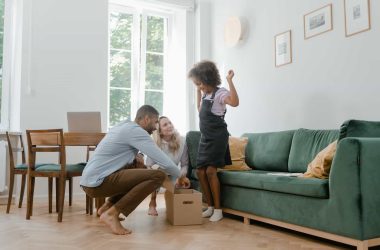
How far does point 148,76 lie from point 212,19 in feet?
3.96

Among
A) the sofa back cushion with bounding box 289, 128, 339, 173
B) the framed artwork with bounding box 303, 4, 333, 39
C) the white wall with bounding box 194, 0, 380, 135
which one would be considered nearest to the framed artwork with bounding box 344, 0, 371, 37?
the white wall with bounding box 194, 0, 380, 135

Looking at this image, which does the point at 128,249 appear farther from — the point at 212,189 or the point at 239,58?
the point at 239,58

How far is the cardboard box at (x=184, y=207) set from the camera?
9.37 feet

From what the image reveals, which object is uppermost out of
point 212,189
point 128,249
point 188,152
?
point 188,152

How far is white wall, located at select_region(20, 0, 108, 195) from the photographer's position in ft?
14.4

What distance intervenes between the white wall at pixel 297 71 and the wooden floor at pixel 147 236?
1.25 m

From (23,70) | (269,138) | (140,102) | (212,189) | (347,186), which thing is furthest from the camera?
(140,102)

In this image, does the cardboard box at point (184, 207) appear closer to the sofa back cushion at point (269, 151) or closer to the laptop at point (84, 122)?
the sofa back cushion at point (269, 151)

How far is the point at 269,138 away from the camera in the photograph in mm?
3633

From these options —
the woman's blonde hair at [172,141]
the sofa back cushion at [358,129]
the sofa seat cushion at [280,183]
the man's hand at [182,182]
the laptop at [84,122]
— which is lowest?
the man's hand at [182,182]

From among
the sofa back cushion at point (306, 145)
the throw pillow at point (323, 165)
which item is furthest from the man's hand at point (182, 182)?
the throw pillow at point (323, 165)

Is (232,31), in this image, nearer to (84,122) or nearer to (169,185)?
(84,122)

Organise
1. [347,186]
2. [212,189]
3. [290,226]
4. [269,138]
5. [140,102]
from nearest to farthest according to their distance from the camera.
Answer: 1. [347,186]
2. [290,226]
3. [212,189]
4. [269,138]
5. [140,102]

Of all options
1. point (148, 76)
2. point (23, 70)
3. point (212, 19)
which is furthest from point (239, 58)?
point (23, 70)
